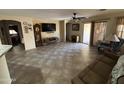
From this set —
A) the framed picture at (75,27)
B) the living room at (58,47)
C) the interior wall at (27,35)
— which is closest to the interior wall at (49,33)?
the living room at (58,47)

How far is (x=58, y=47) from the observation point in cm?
611

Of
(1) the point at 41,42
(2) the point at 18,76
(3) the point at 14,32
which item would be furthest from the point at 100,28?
(3) the point at 14,32

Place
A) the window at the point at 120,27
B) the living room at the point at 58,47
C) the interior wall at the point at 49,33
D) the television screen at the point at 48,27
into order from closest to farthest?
the living room at the point at 58,47, the window at the point at 120,27, the interior wall at the point at 49,33, the television screen at the point at 48,27

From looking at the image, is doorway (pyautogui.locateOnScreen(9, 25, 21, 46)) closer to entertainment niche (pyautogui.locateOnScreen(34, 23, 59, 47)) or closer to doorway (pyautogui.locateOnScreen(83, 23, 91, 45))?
entertainment niche (pyautogui.locateOnScreen(34, 23, 59, 47))

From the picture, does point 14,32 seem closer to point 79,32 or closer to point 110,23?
point 79,32

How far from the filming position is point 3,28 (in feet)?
17.4

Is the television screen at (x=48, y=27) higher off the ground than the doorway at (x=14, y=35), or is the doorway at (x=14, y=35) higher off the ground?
the television screen at (x=48, y=27)

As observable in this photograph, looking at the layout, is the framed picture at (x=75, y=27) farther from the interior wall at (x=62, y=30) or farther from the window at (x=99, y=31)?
the window at (x=99, y=31)

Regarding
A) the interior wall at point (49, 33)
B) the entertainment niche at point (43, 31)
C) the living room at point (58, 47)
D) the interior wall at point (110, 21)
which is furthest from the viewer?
the interior wall at point (49, 33)

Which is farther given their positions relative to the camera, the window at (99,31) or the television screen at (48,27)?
the television screen at (48,27)

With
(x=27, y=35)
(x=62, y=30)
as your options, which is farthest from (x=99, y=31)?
(x=27, y=35)

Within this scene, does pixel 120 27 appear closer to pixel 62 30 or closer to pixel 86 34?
pixel 86 34

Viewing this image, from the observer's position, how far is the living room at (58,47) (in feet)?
7.95

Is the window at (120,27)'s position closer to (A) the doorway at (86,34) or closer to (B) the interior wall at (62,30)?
(A) the doorway at (86,34)
